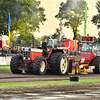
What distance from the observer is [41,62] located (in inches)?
675

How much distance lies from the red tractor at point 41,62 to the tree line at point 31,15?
42.6 meters

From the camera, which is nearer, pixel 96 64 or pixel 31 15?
pixel 96 64

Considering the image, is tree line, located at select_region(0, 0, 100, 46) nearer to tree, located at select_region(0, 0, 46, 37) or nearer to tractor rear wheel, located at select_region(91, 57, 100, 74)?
tree, located at select_region(0, 0, 46, 37)

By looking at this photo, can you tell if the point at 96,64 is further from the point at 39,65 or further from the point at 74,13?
the point at 74,13

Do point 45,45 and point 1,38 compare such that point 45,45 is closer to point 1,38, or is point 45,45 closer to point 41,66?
point 41,66

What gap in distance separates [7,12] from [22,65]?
145ft

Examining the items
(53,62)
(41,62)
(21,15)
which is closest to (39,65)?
(41,62)

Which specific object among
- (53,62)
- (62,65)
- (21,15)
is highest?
(21,15)

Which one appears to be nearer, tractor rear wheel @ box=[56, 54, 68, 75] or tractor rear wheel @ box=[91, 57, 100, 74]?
tractor rear wheel @ box=[56, 54, 68, 75]

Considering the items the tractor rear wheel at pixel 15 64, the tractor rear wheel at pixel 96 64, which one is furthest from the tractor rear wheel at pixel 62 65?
the tractor rear wheel at pixel 96 64

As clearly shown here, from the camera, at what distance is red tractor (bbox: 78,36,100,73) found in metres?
20.5

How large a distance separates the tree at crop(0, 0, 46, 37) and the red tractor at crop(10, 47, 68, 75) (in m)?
42.6

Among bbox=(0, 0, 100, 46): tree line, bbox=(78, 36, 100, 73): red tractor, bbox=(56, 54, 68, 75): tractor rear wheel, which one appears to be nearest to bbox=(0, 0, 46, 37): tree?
bbox=(0, 0, 100, 46): tree line

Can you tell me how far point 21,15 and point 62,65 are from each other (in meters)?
44.9
